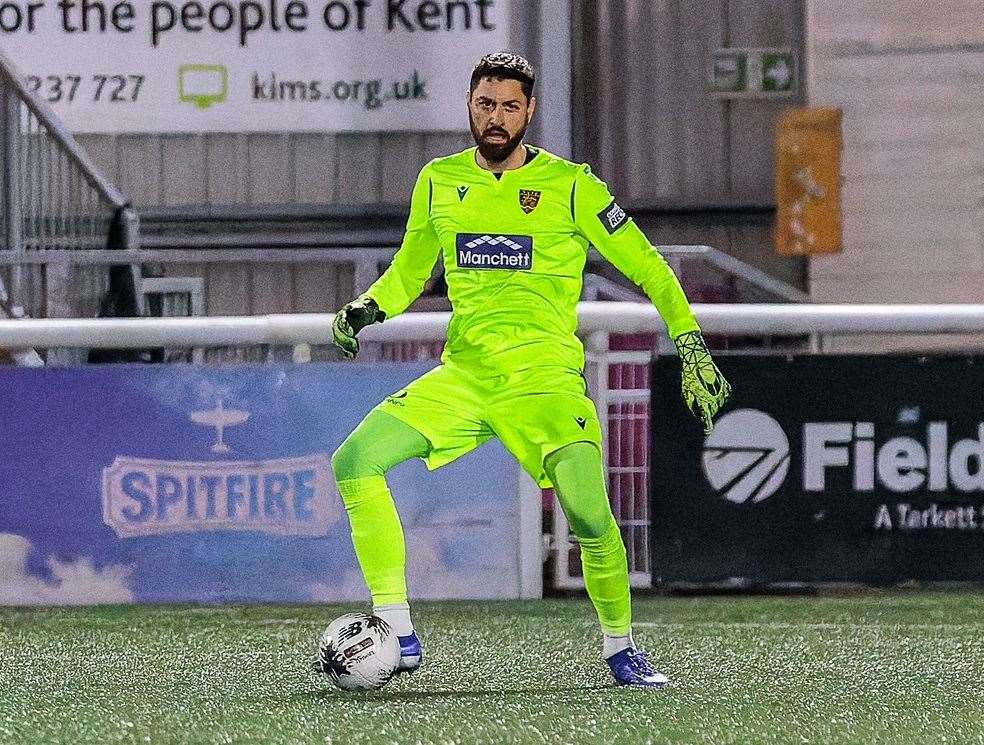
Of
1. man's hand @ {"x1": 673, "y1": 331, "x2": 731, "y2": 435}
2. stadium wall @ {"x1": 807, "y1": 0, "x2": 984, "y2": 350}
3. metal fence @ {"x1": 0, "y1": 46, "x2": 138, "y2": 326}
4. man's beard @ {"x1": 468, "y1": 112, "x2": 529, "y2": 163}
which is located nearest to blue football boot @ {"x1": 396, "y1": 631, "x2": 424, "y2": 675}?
man's hand @ {"x1": 673, "y1": 331, "x2": 731, "y2": 435}

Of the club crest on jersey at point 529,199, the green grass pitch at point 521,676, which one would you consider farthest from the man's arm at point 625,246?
the green grass pitch at point 521,676

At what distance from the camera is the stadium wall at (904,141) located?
48.5 feet

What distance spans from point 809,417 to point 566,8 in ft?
22.2

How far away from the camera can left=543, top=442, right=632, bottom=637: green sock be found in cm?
616

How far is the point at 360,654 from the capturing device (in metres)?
6.01

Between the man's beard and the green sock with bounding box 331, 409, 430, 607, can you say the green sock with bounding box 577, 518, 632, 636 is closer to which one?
the green sock with bounding box 331, 409, 430, 607

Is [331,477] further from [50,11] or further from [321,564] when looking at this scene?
[50,11]

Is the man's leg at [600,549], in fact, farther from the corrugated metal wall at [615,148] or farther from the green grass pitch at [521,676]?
the corrugated metal wall at [615,148]

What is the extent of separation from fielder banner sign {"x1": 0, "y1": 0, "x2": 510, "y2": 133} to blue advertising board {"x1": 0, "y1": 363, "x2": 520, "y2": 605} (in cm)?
645

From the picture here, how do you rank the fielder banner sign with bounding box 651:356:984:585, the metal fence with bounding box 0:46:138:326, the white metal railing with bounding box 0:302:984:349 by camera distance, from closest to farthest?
the white metal railing with bounding box 0:302:984:349 → the fielder banner sign with bounding box 651:356:984:585 → the metal fence with bounding box 0:46:138:326

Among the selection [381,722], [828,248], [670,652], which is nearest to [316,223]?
[828,248]

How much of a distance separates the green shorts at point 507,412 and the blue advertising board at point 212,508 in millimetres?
2571

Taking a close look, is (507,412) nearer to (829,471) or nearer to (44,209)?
(829,471)

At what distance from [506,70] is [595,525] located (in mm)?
1221
